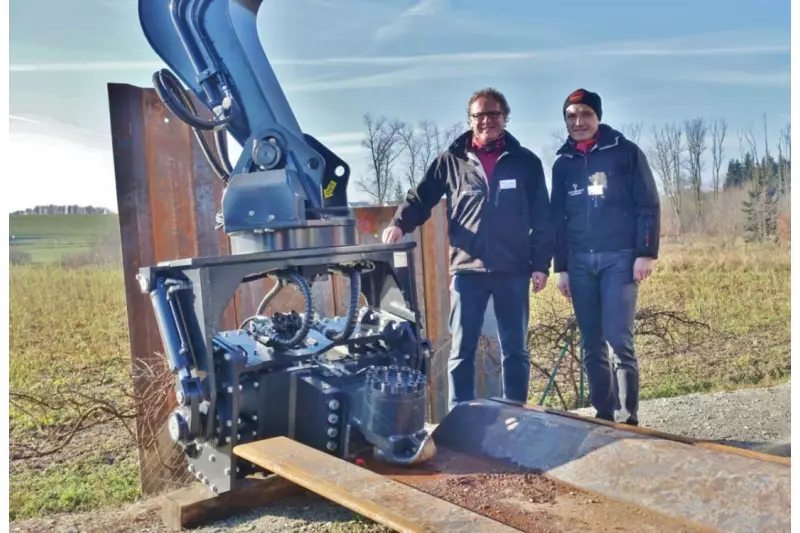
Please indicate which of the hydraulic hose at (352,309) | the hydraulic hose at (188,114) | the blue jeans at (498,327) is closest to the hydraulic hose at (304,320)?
the hydraulic hose at (352,309)

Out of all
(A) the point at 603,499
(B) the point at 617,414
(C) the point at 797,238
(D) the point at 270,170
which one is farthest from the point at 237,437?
(C) the point at 797,238

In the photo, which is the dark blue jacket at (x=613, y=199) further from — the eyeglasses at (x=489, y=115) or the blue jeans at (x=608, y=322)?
the eyeglasses at (x=489, y=115)

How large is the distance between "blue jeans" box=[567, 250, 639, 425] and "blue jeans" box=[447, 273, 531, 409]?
29 centimetres

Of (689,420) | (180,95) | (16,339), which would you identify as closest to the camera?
(180,95)

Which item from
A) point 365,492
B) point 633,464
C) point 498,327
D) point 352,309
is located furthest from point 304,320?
point 633,464

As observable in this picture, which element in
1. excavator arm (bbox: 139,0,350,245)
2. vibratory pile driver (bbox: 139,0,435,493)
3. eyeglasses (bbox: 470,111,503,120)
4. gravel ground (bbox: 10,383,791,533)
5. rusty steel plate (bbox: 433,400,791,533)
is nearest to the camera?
rusty steel plate (bbox: 433,400,791,533)

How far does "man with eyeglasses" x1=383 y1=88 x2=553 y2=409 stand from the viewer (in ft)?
12.5

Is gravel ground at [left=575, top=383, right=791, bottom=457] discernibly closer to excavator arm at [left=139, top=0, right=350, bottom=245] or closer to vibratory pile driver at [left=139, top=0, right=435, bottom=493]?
vibratory pile driver at [left=139, top=0, right=435, bottom=493]

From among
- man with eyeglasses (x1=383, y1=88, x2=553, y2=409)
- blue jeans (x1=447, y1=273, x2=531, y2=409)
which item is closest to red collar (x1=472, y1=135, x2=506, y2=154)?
man with eyeglasses (x1=383, y1=88, x2=553, y2=409)

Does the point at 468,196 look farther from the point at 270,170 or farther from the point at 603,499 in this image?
the point at 603,499

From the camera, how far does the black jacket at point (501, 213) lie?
3.80 metres

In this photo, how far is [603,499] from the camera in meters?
2.63

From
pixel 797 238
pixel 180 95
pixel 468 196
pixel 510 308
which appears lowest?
pixel 510 308

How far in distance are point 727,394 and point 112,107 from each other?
4114mm
